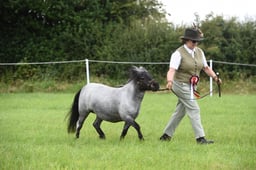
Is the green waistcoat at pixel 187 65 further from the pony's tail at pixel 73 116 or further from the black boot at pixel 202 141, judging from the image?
the pony's tail at pixel 73 116

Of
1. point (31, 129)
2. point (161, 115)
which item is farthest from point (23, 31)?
point (31, 129)

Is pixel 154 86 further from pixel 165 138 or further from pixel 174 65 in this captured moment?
pixel 165 138

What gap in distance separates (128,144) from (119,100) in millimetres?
864

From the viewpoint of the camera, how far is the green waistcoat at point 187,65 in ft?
28.7

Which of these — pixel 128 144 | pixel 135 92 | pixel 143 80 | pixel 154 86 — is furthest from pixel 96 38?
pixel 128 144

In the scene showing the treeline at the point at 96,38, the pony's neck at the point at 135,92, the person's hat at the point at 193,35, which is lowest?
the treeline at the point at 96,38

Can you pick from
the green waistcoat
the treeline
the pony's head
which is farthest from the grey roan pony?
the treeline

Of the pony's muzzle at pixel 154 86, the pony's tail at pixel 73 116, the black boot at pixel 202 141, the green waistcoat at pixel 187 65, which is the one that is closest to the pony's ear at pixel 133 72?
the pony's muzzle at pixel 154 86

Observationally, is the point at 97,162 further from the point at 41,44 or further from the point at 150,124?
the point at 41,44

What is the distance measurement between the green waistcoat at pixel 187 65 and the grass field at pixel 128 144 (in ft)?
3.50

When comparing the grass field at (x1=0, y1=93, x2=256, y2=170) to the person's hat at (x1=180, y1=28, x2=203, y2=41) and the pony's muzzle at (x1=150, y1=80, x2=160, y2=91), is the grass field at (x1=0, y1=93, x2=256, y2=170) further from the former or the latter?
the person's hat at (x1=180, y1=28, x2=203, y2=41)

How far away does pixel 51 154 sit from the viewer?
7.42 meters

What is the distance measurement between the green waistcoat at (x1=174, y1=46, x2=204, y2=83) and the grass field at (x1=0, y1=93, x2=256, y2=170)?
107cm

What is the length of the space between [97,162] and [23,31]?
815 inches
